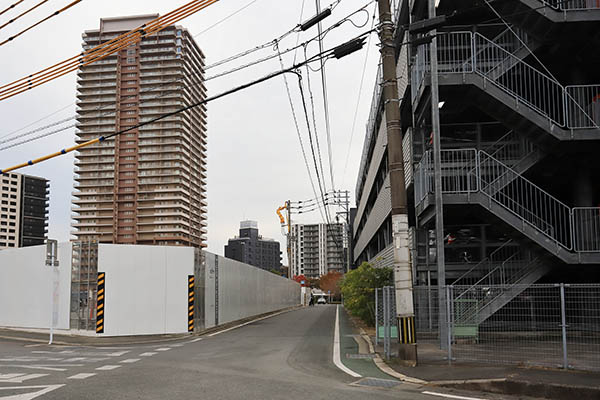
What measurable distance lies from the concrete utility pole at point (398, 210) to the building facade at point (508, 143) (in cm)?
A: 82

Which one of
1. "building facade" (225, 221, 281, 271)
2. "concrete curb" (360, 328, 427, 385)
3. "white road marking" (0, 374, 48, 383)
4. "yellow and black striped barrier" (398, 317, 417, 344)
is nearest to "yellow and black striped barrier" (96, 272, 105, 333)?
"white road marking" (0, 374, 48, 383)

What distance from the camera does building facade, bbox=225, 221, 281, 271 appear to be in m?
182

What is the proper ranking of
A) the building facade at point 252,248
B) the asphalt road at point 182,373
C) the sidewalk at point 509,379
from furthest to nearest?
the building facade at point 252,248
the asphalt road at point 182,373
the sidewalk at point 509,379

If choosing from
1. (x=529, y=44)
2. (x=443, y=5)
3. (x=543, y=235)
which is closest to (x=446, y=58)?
(x=443, y=5)

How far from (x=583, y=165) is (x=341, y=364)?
33.0 ft

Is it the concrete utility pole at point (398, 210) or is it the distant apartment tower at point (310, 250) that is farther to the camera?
the distant apartment tower at point (310, 250)

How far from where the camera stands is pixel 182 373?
1012cm

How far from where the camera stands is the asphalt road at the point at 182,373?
790 centimetres

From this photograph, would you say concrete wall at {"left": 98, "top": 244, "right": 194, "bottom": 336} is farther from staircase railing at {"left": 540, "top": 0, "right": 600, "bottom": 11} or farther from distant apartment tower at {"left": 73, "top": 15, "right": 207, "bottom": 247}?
distant apartment tower at {"left": 73, "top": 15, "right": 207, "bottom": 247}

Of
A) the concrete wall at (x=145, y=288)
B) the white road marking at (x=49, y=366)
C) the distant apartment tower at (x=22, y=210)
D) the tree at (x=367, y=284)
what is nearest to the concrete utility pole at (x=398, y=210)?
the white road marking at (x=49, y=366)

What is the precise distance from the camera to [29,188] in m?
128

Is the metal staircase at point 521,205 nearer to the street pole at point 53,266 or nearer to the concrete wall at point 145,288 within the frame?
the concrete wall at point 145,288

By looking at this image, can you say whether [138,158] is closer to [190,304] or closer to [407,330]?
[190,304]

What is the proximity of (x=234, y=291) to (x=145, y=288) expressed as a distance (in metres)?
9.68
